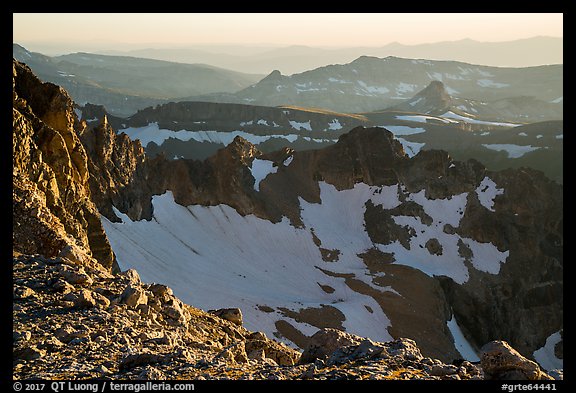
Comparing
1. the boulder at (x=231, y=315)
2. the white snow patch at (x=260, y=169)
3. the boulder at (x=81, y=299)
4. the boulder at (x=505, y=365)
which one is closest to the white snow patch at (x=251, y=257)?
the white snow patch at (x=260, y=169)

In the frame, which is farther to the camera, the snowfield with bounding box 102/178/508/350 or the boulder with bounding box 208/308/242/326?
the snowfield with bounding box 102/178/508/350

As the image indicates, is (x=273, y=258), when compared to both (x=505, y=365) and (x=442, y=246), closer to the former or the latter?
(x=442, y=246)

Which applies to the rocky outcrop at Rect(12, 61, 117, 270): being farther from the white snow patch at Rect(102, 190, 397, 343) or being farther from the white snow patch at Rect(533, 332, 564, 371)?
the white snow patch at Rect(533, 332, 564, 371)

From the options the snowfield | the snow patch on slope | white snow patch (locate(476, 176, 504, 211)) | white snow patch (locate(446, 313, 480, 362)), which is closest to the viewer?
the snowfield

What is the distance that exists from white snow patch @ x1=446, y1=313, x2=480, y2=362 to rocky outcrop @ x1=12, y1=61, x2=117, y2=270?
51544mm

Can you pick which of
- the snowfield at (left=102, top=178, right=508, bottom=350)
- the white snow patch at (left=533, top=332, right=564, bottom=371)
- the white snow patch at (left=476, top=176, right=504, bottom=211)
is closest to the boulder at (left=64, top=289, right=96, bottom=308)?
the snowfield at (left=102, top=178, right=508, bottom=350)

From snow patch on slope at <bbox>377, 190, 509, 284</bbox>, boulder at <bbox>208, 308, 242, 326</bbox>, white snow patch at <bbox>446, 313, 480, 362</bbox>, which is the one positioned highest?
boulder at <bbox>208, 308, 242, 326</bbox>

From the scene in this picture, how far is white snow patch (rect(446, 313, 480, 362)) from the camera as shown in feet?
243

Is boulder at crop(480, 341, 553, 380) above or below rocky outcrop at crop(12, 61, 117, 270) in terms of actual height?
below

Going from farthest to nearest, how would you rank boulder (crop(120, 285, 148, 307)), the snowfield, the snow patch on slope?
the snow patch on slope → the snowfield → boulder (crop(120, 285, 148, 307))

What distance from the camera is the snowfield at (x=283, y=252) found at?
71.1 m

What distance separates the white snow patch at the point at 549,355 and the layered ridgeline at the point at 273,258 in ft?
0.97

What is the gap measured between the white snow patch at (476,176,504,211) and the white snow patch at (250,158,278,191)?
4101 cm
